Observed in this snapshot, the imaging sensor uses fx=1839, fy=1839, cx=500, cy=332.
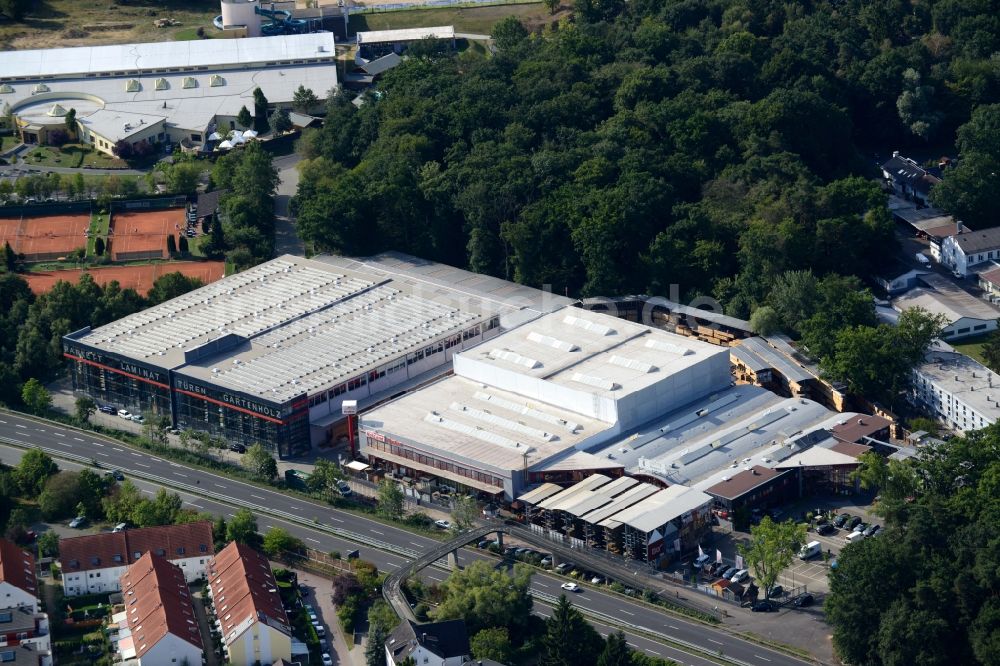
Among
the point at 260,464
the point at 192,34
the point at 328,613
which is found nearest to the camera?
the point at 328,613

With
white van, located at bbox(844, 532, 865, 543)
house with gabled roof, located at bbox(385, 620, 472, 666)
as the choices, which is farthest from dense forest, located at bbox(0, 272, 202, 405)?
white van, located at bbox(844, 532, 865, 543)

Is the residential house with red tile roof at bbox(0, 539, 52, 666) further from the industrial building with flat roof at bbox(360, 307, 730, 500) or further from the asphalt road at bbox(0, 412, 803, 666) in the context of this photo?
the industrial building with flat roof at bbox(360, 307, 730, 500)

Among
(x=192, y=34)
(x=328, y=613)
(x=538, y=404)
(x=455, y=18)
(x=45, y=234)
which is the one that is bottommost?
(x=328, y=613)

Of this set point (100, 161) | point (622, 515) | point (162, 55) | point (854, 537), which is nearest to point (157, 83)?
point (162, 55)

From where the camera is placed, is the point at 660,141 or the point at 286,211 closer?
the point at 660,141

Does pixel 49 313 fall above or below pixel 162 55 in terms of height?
below

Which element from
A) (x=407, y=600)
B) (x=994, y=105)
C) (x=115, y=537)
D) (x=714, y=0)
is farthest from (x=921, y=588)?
(x=714, y=0)

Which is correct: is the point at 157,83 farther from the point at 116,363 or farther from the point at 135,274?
the point at 116,363

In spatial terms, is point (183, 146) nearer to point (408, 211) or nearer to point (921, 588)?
point (408, 211)
